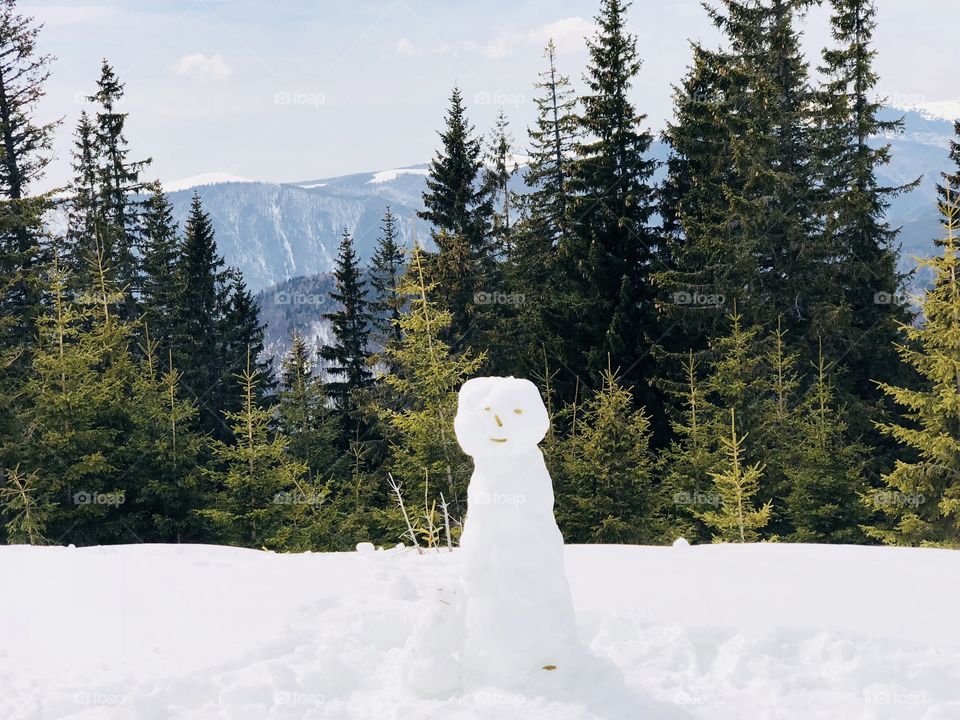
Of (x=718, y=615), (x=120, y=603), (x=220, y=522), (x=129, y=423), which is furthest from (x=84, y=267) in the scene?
(x=718, y=615)

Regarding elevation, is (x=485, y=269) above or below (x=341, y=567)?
above

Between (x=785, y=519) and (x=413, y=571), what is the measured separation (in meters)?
11.0

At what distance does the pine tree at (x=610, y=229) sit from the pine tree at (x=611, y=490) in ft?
24.1

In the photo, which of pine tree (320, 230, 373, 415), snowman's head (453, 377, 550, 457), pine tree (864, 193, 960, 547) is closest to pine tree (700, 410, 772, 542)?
pine tree (864, 193, 960, 547)

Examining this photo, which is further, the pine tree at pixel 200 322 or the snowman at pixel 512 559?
the pine tree at pixel 200 322

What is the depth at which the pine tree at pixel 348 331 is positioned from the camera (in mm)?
31203

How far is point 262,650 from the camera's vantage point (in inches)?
240

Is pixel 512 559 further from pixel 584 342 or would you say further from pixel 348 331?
pixel 348 331

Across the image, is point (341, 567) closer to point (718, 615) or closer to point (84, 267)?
point (718, 615)

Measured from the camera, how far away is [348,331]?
3188cm

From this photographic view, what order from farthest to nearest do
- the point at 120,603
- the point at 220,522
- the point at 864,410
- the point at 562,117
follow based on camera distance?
the point at 562,117 → the point at 864,410 → the point at 220,522 → the point at 120,603

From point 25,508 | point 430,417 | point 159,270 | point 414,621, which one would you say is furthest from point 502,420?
point 159,270

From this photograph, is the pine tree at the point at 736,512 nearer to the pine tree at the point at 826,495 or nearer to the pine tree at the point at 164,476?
the pine tree at the point at 826,495

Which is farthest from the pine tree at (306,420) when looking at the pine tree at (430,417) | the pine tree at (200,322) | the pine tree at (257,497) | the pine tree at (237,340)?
the pine tree at (430,417)
